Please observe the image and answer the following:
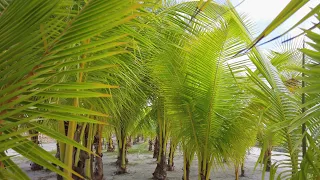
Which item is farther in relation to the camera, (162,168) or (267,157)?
(162,168)

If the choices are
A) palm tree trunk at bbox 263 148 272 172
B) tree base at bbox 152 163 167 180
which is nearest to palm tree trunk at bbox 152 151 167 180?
tree base at bbox 152 163 167 180

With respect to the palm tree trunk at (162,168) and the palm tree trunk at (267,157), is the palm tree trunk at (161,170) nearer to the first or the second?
the palm tree trunk at (162,168)

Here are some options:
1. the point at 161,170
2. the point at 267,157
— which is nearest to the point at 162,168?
the point at 161,170

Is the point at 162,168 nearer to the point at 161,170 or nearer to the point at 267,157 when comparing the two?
the point at 161,170

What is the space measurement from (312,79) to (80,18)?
2.76 ft

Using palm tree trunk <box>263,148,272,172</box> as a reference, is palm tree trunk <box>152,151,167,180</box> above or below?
Result: below

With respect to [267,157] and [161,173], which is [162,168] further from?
[267,157]

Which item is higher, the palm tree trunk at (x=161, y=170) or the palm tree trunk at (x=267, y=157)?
the palm tree trunk at (x=267, y=157)

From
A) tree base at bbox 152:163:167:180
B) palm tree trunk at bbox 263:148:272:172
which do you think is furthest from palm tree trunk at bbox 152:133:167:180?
palm tree trunk at bbox 263:148:272:172

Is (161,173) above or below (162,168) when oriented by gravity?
below

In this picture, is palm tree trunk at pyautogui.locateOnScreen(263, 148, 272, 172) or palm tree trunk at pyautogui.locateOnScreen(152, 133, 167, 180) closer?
palm tree trunk at pyautogui.locateOnScreen(263, 148, 272, 172)

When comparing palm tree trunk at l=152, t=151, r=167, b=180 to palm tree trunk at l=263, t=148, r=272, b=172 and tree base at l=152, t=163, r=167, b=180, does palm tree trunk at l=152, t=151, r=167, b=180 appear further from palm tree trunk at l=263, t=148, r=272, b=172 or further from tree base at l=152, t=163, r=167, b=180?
palm tree trunk at l=263, t=148, r=272, b=172

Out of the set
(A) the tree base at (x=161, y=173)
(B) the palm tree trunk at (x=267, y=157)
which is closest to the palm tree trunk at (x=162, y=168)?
(A) the tree base at (x=161, y=173)

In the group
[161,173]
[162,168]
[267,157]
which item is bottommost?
[161,173]
